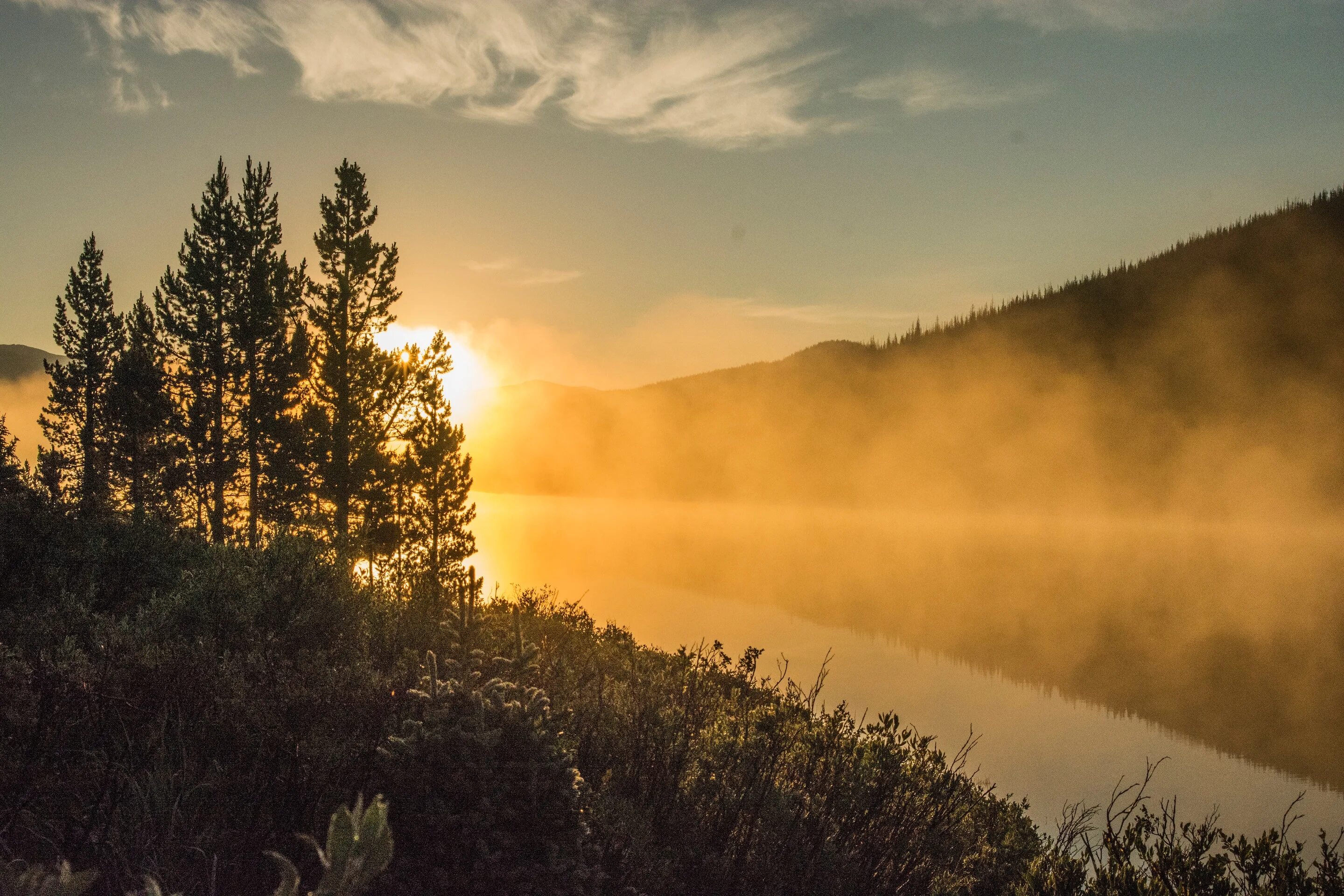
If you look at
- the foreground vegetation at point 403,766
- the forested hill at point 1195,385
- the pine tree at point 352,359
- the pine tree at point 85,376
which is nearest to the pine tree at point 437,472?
the pine tree at point 352,359

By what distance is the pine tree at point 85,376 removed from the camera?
32.3 m

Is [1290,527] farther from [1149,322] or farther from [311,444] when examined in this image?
[311,444]

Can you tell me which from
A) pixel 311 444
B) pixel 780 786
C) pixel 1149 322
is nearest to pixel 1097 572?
pixel 311 444

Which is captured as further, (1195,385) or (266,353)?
(1195,385)

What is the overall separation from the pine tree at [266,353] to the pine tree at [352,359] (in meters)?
→ 0.92

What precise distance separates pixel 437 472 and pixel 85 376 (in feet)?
55.8

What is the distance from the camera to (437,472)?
108 feet

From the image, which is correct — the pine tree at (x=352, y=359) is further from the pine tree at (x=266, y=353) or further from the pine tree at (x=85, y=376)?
the pine tree at (x=85, y=376)

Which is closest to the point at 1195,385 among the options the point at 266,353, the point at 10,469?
the point at 266,353

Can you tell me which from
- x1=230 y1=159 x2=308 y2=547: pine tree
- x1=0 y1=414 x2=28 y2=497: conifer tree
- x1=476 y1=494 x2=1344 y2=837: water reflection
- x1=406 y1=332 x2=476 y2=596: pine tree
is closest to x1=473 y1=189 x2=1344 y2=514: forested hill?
x1=476 y1=494 x2=1344 y2=837: water reflection

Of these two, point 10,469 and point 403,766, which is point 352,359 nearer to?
point 10,469

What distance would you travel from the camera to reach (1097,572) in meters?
70.3

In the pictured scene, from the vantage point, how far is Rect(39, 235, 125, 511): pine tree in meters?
32.3

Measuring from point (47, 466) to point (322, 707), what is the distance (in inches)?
729
